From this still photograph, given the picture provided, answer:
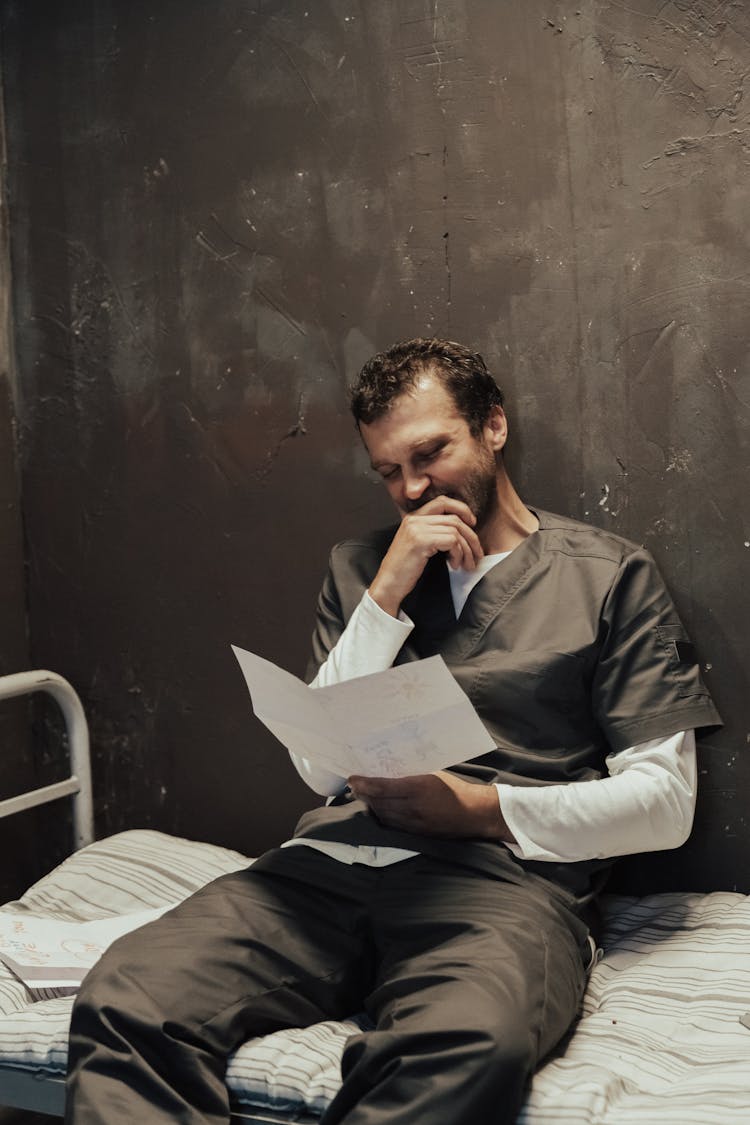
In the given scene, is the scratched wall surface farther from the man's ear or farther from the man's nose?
the man's nose

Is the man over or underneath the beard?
underneath

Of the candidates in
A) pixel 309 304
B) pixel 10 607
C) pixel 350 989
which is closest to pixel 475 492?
pixel 309 304

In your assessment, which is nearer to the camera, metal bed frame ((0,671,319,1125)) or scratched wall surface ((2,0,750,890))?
scratched wall surface ((2,0,750,890))

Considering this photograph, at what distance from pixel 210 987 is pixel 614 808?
0.56 m

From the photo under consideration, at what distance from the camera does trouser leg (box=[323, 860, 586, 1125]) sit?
1.19m

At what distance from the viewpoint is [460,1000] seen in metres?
1.26

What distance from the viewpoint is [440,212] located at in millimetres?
1991

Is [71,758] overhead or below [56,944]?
overhead

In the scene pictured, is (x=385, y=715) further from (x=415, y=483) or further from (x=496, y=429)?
(x=496, y=429)

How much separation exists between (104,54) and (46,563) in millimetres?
1015

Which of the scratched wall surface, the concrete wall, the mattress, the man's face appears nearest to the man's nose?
the man's face

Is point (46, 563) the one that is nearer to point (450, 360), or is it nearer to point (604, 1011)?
point (450, 360)

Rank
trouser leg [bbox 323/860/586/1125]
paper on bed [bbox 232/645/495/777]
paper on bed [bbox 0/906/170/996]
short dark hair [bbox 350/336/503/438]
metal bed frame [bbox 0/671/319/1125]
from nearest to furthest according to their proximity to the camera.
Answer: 1. trouser leg [bbox 323/860/586/1125]
2. paper on bed [bbox 232/645/495/777]
3. paper on bed [bbox 0/906/170/996]
4. short dark hair [bbox 350/336/503/438]
5. metal bed frame [bbox 0/671/319/1125]

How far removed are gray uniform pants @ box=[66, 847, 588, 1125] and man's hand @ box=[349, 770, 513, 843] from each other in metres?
0.06
